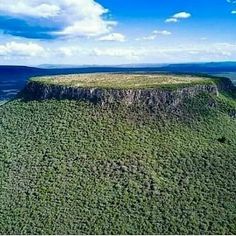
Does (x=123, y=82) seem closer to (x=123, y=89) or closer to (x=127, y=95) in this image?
(x=123, y=89)

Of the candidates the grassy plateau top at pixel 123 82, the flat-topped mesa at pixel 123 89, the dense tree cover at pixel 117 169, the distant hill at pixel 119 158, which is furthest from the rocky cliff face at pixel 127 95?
the dense tree cover at pixel 117 169

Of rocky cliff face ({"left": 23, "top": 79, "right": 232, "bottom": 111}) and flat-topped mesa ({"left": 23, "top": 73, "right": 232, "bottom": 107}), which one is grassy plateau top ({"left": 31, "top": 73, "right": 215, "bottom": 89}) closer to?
flat-topped mesa ({"left": 23, "top": 73, "right": 232, "bottom": 107})

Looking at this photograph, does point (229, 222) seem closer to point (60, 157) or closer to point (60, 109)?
point (60, 157)

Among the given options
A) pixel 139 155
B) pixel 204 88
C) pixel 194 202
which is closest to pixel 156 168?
pixel 139 155

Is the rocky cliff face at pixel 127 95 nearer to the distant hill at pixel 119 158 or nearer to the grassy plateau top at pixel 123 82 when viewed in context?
the distant hill at pixel 119 158

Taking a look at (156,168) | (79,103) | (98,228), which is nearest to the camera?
(98,228)

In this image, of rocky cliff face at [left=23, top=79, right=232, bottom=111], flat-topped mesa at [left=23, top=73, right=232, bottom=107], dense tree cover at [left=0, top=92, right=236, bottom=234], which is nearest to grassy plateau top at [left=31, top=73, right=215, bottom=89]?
flat-topped mesa at [left=23, top=73, right=232, bottom=107]

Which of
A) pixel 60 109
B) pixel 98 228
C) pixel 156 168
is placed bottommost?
pixel 98 228
